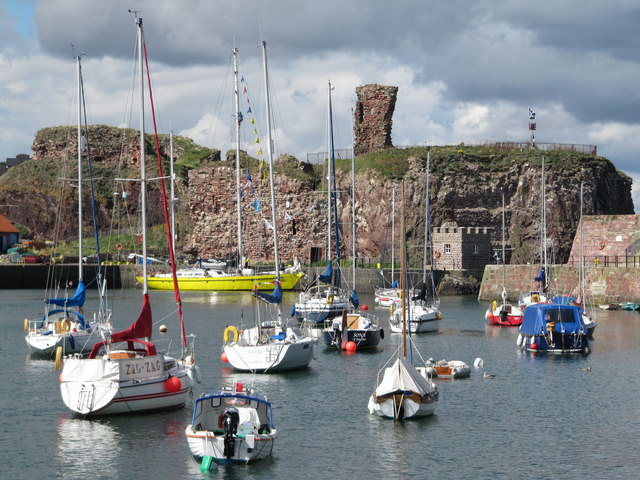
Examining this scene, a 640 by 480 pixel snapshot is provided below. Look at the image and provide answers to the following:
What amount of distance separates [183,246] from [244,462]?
90722 mm

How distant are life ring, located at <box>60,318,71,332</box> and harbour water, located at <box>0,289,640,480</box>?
186 centimetres

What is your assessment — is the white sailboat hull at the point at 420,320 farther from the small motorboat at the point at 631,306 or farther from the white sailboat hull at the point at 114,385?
the white sailboat hull at the point at 114,385

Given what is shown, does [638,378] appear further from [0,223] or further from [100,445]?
[0,223]

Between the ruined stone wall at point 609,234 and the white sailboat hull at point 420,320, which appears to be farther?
the ruined stone wall at point 609,234

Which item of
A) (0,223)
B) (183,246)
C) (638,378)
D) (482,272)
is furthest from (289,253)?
(638,378)

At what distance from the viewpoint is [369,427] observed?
103 feet

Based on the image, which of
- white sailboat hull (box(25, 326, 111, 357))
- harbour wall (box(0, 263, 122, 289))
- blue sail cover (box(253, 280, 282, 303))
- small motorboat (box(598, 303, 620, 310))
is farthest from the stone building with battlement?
white sailboat hull (box(25, 326, 111, 357))

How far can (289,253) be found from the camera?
352 feet

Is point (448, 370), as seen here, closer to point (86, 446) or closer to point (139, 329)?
point (139, 329)

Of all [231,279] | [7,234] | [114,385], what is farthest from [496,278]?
[7,234]

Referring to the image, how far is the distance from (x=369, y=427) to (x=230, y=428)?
253 inches

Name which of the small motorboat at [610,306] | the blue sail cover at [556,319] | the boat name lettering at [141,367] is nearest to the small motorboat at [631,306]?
the small motorboat at [610,306]

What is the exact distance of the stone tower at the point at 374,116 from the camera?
10988 cm

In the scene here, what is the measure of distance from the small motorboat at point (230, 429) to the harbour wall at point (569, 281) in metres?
49.1
